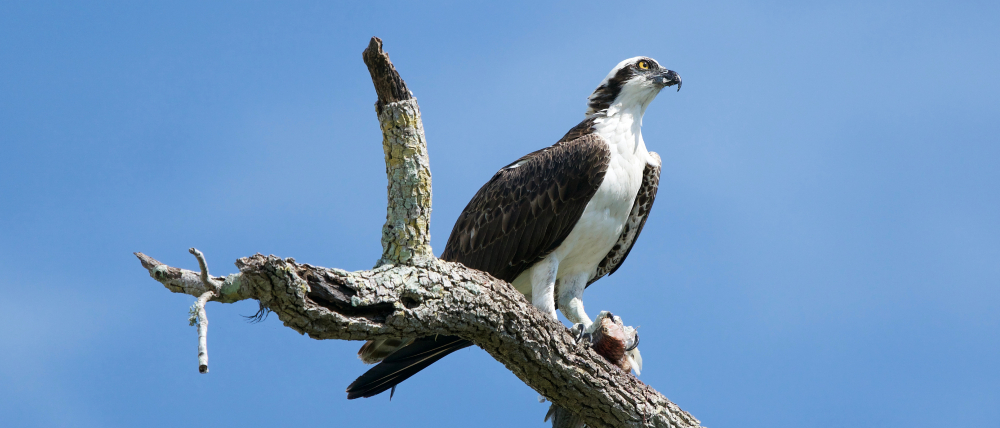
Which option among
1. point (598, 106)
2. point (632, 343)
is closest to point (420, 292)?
point (632, 343)

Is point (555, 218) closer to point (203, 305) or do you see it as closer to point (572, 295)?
point (572, 295)

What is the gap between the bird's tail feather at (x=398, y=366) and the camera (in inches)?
244

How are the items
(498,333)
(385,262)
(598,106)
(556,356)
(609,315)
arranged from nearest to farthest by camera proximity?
(385,262), (498,333), (556,356), (609,315), (598,106)

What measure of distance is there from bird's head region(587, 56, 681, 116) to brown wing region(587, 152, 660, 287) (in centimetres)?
53

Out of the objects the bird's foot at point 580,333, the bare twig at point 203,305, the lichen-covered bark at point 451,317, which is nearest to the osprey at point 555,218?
the bird's foot at point 580,333

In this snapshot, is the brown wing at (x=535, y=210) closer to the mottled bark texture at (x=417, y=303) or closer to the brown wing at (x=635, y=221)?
the brown wing at (x=635, y=221)

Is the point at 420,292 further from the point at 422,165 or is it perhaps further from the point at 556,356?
the point at 556,356

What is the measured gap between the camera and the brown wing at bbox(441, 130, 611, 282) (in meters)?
6.62

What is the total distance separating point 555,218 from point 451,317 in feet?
6.45

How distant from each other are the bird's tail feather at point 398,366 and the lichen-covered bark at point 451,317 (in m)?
0.83

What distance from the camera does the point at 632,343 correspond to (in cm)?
637

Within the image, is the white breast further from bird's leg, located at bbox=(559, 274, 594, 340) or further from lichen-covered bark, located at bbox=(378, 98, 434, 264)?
lichen-covered bark, located at bbox=(378, 98, 434, 264)

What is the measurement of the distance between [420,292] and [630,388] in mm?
1962

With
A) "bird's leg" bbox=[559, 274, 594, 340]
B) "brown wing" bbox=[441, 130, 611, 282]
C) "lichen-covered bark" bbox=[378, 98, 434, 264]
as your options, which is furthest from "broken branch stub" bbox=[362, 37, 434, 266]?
"bird's leg" bbox=[559, 274, 594, 340]
